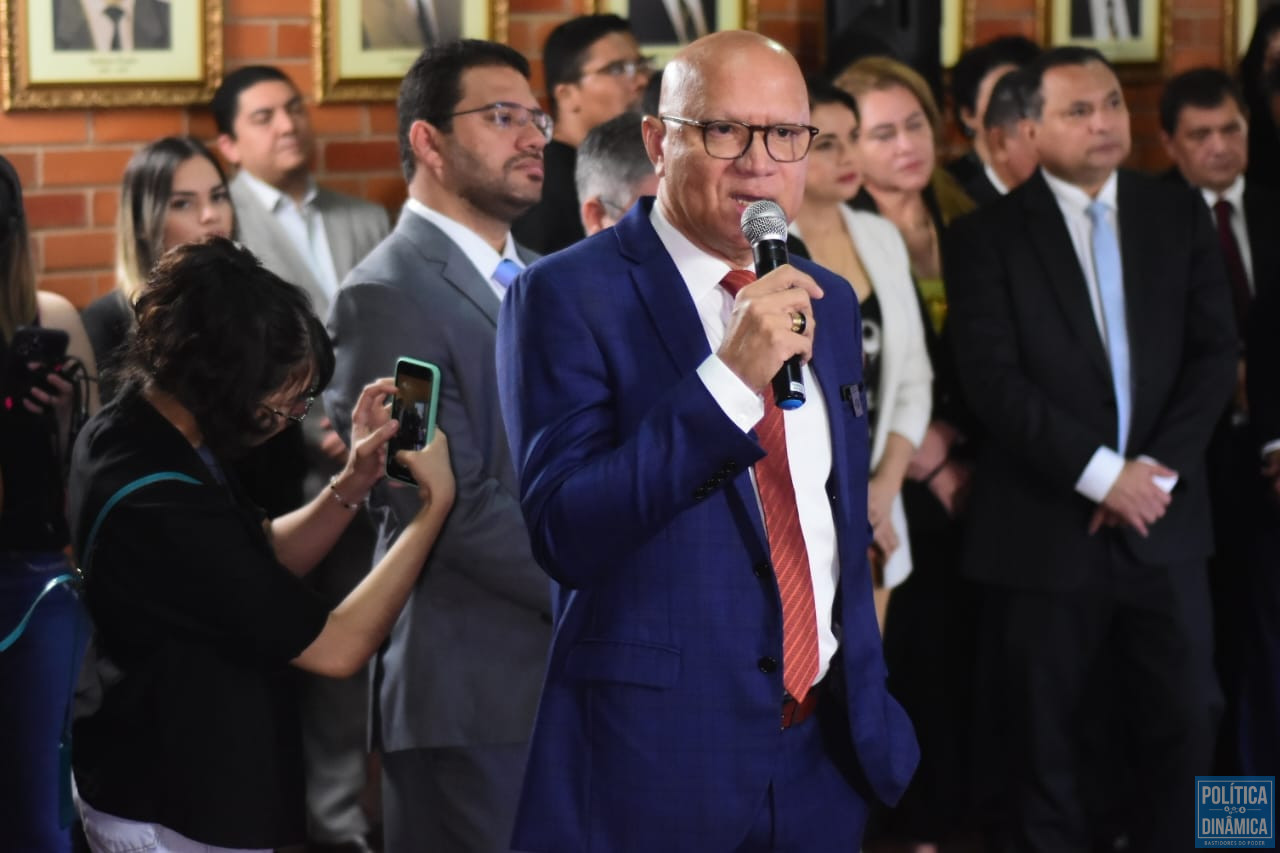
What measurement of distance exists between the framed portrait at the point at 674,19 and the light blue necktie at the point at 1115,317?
5.15 feet

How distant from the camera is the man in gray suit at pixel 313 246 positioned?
3914mm

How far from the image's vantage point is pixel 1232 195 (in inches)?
183

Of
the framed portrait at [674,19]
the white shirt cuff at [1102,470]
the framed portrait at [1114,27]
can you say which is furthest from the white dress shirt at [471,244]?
the framed portrait at [1114,27]

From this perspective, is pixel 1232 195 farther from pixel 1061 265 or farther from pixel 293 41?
pixel 293 41

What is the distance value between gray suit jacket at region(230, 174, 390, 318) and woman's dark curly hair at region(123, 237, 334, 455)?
1.62m

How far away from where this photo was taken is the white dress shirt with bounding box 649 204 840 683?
204 cm

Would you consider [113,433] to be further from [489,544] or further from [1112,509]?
[1112,509]

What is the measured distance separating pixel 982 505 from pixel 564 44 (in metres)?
1.67

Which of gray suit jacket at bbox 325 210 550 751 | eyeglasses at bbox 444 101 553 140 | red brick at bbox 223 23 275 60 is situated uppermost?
red brick at bbox 223 23 275 60

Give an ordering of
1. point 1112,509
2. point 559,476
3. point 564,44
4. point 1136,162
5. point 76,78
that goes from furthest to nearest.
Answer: point 1136,162
point 564,44
point 76,78
point 1112,509
point 559,476

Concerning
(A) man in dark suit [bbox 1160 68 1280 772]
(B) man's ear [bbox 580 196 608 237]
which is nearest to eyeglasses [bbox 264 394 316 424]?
(B) man's ear [bbox 580 196 608 237]

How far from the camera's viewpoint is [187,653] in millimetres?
2264

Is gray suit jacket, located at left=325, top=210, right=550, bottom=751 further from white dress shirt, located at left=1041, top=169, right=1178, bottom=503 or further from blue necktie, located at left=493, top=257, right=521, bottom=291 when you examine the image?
white dress shirt, located at left=1041, top=169, right=1178, bottom=503

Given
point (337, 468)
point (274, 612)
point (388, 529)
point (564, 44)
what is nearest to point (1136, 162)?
point (564, 44)
